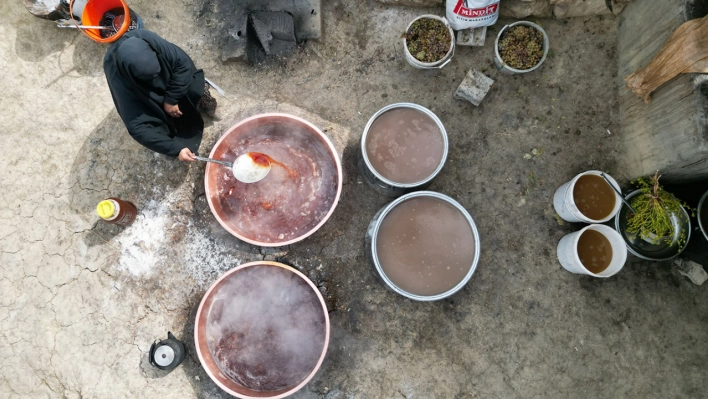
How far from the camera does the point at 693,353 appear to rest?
9.84 feet

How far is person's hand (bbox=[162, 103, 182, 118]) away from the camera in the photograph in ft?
8.84

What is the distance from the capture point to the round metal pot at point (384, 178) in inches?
111

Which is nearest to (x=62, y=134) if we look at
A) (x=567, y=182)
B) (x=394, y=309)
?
(x=394, y=309)

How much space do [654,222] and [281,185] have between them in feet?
8.26

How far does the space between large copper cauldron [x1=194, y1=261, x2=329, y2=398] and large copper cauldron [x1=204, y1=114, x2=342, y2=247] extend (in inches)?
12.3

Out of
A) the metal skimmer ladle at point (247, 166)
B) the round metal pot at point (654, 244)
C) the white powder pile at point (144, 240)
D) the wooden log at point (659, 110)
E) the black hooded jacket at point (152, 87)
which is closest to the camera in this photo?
the black hooded jacket at point (152, 87)

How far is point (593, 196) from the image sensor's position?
9.68ft

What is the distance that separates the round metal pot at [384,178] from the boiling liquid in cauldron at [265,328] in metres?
0.88

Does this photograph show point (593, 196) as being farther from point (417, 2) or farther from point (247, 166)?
point (247, 166)

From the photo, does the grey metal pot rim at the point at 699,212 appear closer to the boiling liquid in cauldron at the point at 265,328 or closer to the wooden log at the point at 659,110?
the wooden log at the point at 659,110

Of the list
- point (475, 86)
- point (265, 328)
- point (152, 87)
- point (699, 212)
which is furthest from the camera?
point (475, 86)

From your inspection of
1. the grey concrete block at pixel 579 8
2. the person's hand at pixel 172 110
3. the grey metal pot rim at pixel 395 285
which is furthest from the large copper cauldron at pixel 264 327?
the grey concrete block at pixel 579 8

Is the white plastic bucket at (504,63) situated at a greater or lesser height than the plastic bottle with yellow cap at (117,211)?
greater

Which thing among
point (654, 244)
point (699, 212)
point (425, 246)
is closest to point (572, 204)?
point (654, 244)
